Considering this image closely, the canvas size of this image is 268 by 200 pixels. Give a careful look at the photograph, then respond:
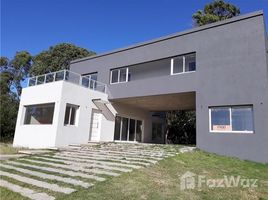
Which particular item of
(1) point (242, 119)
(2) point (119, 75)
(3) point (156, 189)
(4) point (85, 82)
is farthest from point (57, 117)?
(1) point (242, 119)

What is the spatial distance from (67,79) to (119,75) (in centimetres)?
441

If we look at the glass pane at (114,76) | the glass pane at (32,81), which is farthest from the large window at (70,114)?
the glass pane at (114,76)

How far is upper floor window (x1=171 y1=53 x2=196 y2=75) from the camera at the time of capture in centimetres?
1372

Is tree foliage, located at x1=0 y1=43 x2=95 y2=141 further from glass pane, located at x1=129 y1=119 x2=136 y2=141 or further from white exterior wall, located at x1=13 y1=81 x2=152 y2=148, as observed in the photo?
glass pane, located at x1=129 y1=119 x2=136 y2=141

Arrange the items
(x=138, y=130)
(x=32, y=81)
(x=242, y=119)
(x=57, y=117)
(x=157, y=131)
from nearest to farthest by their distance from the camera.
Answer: (x=242, y=119) < (x=57, y=117) < (x=32, y=81) < (x=138, y=130) < (x=157, y=131)

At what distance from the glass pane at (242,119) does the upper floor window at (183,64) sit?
3803 mm

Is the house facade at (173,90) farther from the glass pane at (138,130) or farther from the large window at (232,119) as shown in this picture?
the glass pane at (138,130)

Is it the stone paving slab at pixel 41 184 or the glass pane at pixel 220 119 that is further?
the glass pane at pixel 220 119

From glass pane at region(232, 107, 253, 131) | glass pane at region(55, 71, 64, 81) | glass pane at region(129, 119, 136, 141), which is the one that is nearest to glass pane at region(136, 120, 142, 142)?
glass pane at region(129, 119, 136, 141)

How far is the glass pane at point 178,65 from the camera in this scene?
14203mm

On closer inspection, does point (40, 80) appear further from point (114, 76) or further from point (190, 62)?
point (190, 62)

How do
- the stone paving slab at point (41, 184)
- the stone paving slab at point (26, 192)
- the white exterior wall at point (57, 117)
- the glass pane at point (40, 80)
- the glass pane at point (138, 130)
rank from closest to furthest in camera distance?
the stone paving slab at point (26, 192) < the stone paving slab at point (41, 184) < the white exterior wall at point (57, 117) < the glass pane at point (40, 80) < the glass pane at point (138, 130)

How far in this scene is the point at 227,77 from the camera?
11797 millimetres

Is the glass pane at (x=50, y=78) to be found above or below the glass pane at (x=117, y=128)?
above
